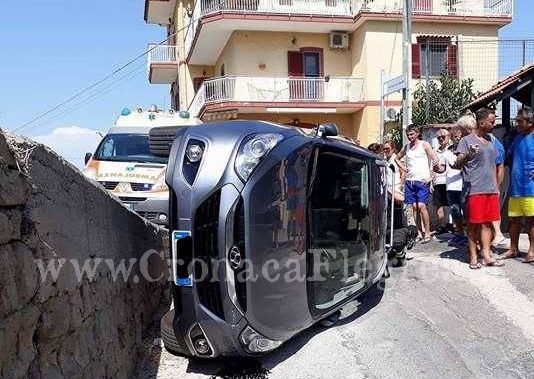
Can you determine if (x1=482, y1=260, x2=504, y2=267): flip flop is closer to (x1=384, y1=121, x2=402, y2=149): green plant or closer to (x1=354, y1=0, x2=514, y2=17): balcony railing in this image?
(x1=384, y1=121, x2=402, y2=149): green plant

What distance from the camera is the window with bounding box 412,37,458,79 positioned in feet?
79.8

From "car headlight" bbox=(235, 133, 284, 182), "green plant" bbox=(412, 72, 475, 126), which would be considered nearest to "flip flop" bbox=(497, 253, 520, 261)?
"car headlight" bbox=(235, 133, 284, 182)

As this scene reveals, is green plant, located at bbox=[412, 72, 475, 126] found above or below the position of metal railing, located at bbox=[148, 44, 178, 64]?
below

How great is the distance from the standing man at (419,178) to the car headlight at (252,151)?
4952 millimetres

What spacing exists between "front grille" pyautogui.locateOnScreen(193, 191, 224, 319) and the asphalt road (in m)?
0.66

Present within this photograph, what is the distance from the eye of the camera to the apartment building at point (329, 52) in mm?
23828

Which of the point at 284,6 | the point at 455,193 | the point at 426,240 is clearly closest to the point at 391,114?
the point at 284,6

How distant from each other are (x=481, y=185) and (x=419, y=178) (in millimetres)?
2147

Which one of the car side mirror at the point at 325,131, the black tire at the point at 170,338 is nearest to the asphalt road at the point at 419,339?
the black tire at the point at 170,338

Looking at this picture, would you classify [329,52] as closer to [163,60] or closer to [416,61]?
[416,61]

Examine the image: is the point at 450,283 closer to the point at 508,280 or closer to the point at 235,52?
the point at 508,280

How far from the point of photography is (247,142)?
13.0ft

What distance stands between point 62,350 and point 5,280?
713mm

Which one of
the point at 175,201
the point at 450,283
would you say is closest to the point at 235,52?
the point at 450,283
